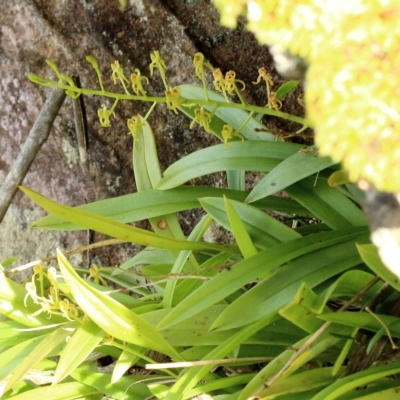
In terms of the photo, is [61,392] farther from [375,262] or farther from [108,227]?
[375,262]

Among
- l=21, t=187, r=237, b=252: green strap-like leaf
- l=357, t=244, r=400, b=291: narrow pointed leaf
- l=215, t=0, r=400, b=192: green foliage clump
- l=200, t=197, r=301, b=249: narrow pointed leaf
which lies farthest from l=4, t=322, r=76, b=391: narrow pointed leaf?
l=215, t=0, r=400, b=192: green foliage clump

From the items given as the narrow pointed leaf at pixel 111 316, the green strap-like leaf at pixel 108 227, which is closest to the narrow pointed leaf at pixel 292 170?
the green strap-like leaf at pixel 108 227

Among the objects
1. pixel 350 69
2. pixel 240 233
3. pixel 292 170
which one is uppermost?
pixel 292 170

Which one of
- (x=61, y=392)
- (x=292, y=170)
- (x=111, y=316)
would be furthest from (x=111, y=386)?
(x=292, y=170)

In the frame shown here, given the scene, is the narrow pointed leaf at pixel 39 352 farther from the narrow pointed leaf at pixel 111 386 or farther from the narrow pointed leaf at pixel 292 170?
the narrow pointed leaf at pixel 292 170

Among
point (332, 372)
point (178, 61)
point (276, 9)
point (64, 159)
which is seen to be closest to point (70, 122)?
point (64, 159)
